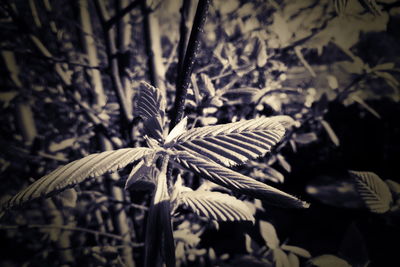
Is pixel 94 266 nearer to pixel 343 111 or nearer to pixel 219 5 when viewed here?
pixel 219 5

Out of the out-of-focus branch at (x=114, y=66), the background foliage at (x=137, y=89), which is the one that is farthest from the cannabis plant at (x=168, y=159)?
the out-of-focus branch at (x=114, y=66)

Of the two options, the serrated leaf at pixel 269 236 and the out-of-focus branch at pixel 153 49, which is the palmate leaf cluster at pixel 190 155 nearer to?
the out-of-focus branch at pixel 153 49

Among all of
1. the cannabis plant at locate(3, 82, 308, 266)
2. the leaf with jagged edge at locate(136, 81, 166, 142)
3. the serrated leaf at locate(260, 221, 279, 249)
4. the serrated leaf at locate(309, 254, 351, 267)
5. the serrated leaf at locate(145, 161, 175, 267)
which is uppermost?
the leaf with jagged edge at locate(136, 81, 166, 142)

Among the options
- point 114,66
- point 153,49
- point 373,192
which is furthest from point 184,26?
point 373,192

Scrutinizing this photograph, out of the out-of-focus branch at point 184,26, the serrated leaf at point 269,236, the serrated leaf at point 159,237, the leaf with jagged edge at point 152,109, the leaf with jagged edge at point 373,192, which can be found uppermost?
the out-of-focus branch at point 184,26

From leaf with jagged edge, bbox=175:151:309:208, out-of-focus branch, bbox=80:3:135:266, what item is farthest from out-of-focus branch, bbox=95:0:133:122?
leaf with jagged edge, bbox=175:151:309:208

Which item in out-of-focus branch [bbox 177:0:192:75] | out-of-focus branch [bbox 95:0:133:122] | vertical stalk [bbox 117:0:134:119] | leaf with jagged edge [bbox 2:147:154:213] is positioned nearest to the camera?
leaf with jagged edge [bbox 2:147:154:213]

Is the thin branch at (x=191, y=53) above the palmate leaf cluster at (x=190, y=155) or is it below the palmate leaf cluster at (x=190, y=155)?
above

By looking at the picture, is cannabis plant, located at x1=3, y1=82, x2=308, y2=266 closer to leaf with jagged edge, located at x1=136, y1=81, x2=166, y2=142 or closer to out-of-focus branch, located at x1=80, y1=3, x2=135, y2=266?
leaf with jagged edge, located at x1=136, y1=81, x2=166, y2=142
